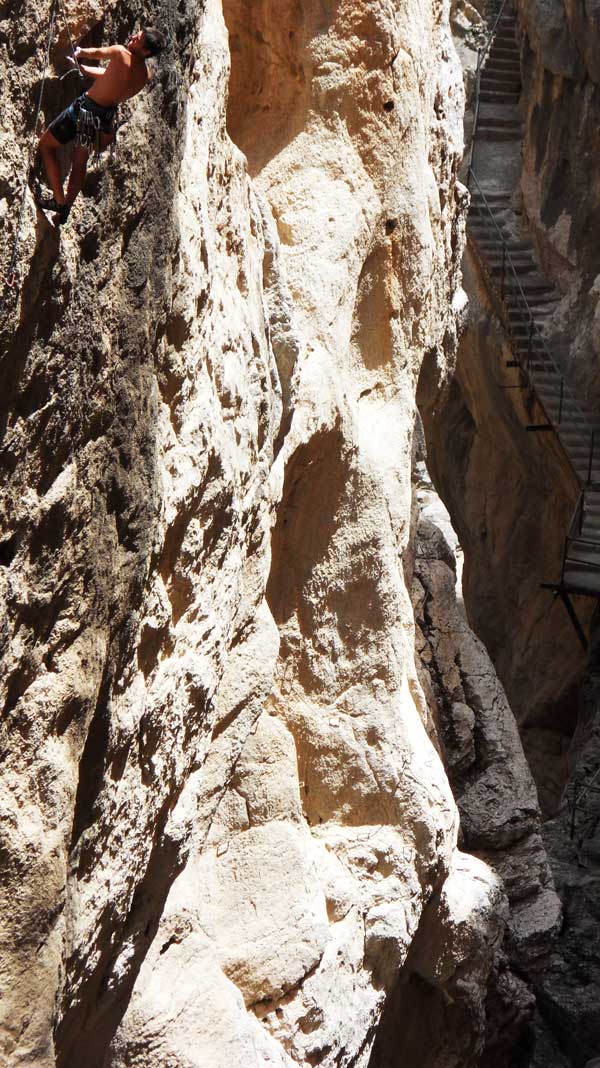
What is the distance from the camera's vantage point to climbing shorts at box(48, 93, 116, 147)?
7.27 ft

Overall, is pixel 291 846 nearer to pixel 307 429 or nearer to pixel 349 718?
pixel 349 718

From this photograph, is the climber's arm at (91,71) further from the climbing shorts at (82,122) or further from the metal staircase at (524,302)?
the metal staircase at (524,302)

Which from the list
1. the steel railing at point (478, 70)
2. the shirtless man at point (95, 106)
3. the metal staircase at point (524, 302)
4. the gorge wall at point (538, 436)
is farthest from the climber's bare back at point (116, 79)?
the steel railing at point (478, 70)

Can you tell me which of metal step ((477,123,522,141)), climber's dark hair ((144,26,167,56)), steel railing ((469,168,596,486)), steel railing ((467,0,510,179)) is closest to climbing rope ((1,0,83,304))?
climber's dark hair ((144,26,167,56))

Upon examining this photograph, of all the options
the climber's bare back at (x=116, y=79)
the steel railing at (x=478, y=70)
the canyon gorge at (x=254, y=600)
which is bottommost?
the canyon gorge at (x=254, y=600)

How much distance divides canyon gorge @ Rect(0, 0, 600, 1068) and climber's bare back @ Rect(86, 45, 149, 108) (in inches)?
4.2

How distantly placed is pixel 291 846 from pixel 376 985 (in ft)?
2.71

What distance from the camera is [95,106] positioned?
7.42 ft

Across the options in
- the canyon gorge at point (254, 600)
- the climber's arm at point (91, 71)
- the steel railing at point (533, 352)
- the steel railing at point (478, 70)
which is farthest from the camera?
the steel railing at point (478, 70)

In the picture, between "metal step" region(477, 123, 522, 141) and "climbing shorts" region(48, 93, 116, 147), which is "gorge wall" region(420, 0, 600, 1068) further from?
"climbing shorts" region(48, 93, 116, 147)

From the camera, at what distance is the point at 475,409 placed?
14.0m

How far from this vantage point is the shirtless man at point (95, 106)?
2227mm

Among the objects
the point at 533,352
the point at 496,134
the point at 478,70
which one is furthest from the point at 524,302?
the point at 478,70

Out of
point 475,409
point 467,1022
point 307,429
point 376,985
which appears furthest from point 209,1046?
point 475,409
